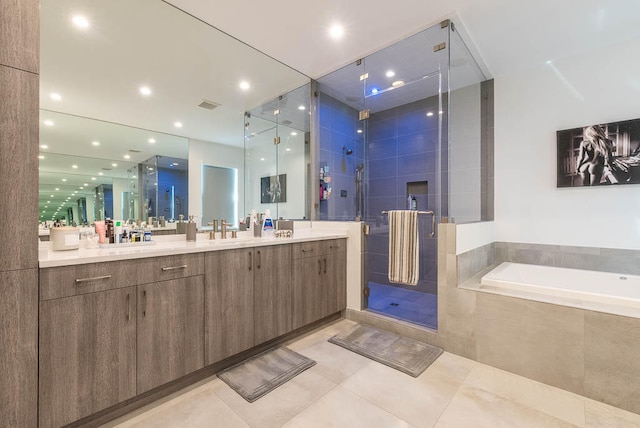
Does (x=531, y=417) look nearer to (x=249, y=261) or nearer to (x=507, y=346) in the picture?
(x=507, y=346)

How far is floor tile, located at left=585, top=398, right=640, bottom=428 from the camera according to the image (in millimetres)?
1438

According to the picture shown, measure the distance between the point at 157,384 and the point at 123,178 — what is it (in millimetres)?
1373

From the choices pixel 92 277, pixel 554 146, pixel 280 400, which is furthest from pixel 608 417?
pixel 92 277

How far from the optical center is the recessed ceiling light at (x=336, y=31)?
2.34 metres

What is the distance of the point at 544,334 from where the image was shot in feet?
5.93

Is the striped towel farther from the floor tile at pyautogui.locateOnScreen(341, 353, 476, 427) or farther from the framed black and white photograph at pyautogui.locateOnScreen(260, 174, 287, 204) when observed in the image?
the framed black and white photograph at pyautogui.locateOnScreen(260, 174, 287, 204)

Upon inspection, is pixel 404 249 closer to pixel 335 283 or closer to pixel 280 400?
pixel 335 283

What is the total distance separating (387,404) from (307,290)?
1095 millimetres

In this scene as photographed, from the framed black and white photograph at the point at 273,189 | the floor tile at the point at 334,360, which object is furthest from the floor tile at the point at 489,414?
the framed black and white photograph at the point at 273,189

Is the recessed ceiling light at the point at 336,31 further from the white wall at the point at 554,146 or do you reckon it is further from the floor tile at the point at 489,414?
the floor tile at the point at 489,414

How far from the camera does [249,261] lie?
202cm

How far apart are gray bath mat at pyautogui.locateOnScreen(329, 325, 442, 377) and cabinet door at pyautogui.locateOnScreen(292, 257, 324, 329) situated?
30 centimetres

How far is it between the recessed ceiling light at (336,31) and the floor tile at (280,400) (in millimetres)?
2759

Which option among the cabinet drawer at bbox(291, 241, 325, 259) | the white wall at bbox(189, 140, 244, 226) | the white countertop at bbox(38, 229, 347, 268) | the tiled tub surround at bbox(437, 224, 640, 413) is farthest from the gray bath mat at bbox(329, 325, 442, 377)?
the white wall at bbox(189, 140, 244, 226)
